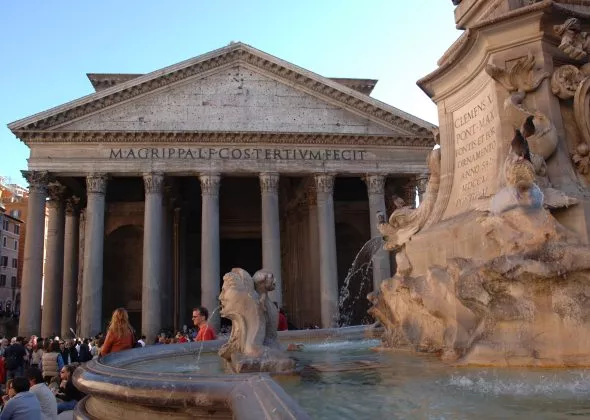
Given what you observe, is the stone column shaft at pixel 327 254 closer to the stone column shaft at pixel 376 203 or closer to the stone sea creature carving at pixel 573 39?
the stone column shaft at pixel 376 203

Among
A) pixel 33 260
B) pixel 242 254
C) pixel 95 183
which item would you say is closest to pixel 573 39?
pixel 95 183

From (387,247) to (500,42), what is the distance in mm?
2165

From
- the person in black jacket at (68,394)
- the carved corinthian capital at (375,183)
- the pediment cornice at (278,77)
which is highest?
the pediment cornice at (278,77)

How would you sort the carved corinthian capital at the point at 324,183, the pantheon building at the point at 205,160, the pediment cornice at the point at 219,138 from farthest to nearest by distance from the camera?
1. the carved corinthian capital at the point at 324,183
2. the pediment cornice at the point at 219,138
3. the pantheon building at the point at 205,160

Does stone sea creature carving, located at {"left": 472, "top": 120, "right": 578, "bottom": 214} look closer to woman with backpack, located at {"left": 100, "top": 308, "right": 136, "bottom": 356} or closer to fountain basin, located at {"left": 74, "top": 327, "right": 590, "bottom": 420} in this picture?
fountain basin, located at {"left": 74, "top": 327, "right": 590, "bottom": 420}

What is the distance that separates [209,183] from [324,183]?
15.4 ft

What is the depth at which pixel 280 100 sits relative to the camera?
75.5ft

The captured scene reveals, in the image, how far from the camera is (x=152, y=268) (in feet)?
67.6

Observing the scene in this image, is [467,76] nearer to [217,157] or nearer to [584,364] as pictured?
[584,364]

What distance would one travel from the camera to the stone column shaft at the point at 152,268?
20.5m

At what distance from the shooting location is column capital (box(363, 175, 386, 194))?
74.3 feet

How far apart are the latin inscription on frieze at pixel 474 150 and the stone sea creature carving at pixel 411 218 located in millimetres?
269

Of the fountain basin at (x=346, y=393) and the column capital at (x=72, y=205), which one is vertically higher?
the column capital at (x=72, y=205)

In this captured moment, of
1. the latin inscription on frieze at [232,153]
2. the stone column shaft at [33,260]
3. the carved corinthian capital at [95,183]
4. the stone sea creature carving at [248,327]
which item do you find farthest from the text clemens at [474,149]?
the stone column shaft at [33,260]
